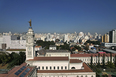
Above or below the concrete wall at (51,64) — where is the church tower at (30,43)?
above

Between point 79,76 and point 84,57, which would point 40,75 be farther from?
point 84,57

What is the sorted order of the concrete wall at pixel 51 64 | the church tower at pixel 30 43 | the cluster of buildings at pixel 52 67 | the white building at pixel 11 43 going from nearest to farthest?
1. the cluster of buildings at pixel 52 67
2. the concrete wall at pixel 51 64
3. the church tower at pixel 30 43
4. the white building at pixel 11 43

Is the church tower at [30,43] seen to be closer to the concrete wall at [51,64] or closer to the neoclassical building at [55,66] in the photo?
the neoclassical building at [55,66]

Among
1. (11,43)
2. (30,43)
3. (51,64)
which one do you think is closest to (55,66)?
(51,64)

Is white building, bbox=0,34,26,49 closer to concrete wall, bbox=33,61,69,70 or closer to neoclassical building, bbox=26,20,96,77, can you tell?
neoclassical building, bbox=26,20,96,77

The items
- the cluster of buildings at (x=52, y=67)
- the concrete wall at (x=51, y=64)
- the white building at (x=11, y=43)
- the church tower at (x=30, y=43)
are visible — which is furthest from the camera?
the white building at (x=11, y=43)

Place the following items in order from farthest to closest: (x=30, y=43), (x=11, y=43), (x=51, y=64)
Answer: (x=11, y=43), (x=30, y=43), (x=51, y=64)

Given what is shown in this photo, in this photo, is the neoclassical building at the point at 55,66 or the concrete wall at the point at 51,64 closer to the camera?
the neoclassical building at the point at 55,66

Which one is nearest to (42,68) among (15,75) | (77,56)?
(15,75)

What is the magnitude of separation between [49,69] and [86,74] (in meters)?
5.94

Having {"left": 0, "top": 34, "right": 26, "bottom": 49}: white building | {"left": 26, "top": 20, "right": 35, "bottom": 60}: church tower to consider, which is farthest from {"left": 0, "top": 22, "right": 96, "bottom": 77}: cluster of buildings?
{"left": 0, "top": 34, "right": 26, "bottom": 49}: white building

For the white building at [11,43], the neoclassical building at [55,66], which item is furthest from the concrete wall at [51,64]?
the white building at [11,43]

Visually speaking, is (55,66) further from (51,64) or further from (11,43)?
(11,43)

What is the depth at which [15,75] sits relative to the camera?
10.3m
